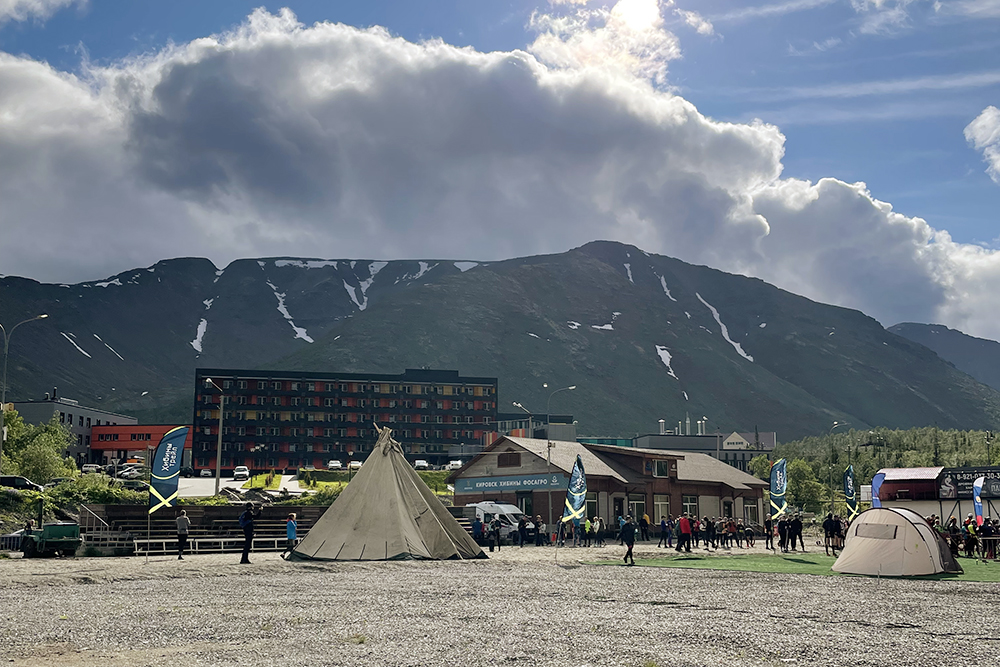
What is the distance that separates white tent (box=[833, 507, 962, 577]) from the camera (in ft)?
88.3

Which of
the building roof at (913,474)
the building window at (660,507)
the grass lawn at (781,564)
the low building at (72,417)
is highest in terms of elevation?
the low building at (72,417)

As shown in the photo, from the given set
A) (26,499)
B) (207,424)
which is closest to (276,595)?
(26,499)

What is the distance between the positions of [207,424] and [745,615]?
148 m

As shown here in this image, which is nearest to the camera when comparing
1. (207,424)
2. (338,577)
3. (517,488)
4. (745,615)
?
(745,615)

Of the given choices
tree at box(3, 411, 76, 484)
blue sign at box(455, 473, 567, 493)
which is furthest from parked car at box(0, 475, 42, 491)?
blue sign at box(455, 473, 567, 493)

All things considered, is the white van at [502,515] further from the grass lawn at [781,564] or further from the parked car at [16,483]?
the parked car at [16,483]

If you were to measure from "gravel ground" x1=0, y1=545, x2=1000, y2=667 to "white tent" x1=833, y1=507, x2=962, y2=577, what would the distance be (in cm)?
166

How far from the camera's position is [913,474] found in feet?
205

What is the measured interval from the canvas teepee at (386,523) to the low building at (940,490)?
38.2m

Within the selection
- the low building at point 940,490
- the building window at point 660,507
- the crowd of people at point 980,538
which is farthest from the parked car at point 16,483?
the low building at point 940,490

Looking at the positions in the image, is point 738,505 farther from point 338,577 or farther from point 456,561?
point 338,577

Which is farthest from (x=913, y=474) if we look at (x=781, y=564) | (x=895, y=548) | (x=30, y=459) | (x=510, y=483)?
(x=30, y=459)

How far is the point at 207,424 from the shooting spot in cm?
15412

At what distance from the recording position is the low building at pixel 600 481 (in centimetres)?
6425
